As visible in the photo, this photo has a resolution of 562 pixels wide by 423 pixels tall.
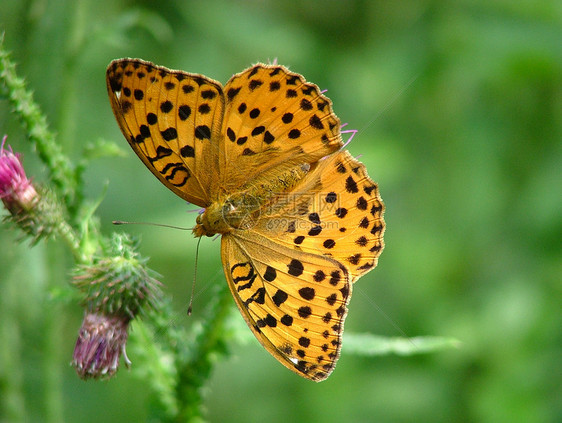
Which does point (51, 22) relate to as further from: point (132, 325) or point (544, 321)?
point (544, 321)

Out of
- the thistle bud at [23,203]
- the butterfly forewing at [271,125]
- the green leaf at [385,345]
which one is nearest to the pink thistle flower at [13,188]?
the thistle bud at [23,203]

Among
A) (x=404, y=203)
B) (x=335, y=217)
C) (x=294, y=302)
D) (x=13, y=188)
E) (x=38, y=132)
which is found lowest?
(x=294, y=302)

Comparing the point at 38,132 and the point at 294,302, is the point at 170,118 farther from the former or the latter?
the point at 294,302

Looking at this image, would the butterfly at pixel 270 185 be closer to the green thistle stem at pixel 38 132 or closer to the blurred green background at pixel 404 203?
the green thistle stem at pixel 38 132

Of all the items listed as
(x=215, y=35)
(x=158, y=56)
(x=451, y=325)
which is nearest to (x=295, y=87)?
(x=451, y=325)

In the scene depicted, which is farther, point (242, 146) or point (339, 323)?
point (242, 146)

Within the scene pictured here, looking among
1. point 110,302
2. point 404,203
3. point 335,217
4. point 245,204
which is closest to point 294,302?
point 335,217

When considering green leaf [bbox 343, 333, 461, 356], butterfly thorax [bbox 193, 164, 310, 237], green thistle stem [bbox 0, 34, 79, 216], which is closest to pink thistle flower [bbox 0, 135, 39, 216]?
green thistle stem [bbox 0, 34, 79, 216]
